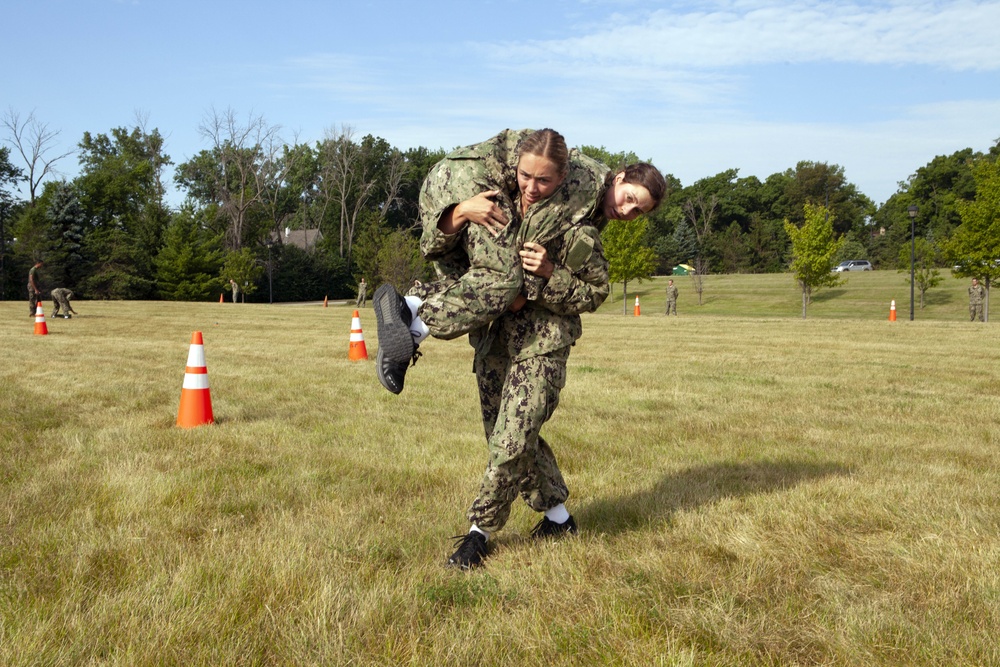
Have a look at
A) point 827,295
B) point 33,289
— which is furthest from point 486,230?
point 827,295

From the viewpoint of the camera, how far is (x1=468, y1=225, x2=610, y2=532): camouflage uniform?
3.56 meters

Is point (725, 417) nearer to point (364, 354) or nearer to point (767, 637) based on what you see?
point (767, 637)

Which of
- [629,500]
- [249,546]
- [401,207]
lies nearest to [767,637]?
[629,500]

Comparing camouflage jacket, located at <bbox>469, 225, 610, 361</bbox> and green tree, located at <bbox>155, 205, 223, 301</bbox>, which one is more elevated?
green tree, located at <bbox>155, 205, 223, 301</bbox>

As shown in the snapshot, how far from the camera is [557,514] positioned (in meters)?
4.07

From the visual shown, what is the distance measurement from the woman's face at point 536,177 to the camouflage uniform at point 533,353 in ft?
0.81

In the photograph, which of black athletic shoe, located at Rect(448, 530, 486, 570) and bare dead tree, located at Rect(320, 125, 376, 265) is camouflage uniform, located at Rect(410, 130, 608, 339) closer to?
black athletic shoe, located at Rect(448, 530, 486, 570)

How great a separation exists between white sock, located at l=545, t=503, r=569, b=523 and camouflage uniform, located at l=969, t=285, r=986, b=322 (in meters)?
34.8

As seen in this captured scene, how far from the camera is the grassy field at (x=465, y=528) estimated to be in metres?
2.79

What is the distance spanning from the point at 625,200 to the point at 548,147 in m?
0.51

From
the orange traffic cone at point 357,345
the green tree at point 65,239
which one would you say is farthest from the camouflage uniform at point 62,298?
the green tree at point 65,239

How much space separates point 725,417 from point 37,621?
6491 mm

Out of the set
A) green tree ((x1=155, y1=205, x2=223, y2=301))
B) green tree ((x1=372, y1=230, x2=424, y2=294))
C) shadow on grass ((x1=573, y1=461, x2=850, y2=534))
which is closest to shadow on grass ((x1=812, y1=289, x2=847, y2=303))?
green tree ((x1=372, y1=230, x2=424, y2=294))

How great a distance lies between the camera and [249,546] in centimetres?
372
